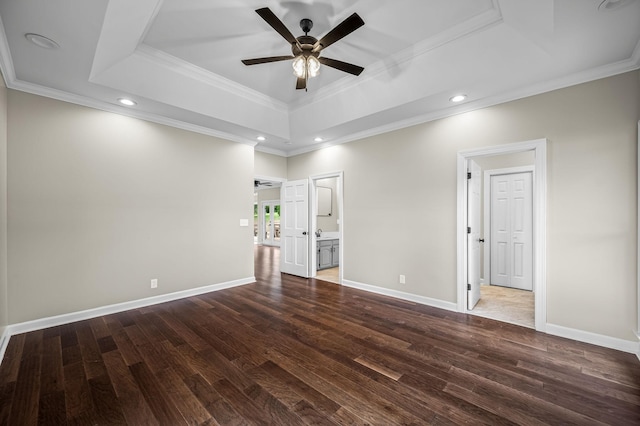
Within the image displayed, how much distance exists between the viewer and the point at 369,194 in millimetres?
4809

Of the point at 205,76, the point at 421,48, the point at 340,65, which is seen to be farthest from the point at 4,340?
the point at 421,48

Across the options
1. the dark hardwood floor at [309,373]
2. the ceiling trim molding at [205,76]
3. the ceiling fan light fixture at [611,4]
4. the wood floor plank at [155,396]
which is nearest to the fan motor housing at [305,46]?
the ceiling trim molding at [205,76]

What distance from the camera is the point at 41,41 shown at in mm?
2436

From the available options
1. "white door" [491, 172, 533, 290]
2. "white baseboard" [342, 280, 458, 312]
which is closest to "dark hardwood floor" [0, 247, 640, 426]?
"white baseboard" [342, 280, 458, 312]

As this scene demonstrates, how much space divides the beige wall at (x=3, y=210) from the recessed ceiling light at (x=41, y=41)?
0.76 m

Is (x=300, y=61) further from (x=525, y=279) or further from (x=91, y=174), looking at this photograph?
(x=525, y=279)

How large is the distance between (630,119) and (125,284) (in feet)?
20.9

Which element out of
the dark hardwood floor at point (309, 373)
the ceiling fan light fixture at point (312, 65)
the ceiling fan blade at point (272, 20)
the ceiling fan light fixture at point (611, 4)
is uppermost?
the ceiling fan blade at point (272, 20)

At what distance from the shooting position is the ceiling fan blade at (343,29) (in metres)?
2.13

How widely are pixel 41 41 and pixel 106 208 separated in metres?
2.00

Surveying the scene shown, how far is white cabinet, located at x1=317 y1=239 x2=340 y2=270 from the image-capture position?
6.62m

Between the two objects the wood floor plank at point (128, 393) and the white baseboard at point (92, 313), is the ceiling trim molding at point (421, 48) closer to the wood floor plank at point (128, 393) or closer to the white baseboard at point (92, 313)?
the white baseboard at point (92, 313)

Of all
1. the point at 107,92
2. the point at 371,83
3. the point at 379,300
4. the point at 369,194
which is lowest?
the point at 379,300

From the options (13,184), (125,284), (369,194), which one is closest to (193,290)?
(125,284)
